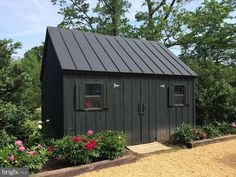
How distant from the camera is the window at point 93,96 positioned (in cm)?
834

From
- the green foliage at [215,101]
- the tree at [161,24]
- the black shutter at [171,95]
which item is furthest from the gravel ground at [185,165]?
the tree at [161,24]

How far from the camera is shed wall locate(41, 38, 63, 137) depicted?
840cm

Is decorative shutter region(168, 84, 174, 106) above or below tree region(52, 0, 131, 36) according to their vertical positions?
below

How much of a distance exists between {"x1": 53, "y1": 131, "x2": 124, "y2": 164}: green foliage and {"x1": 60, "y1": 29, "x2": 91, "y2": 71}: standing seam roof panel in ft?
7.21

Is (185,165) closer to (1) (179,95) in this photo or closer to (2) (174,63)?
(1) (179,95)

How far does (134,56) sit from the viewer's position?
10281mm

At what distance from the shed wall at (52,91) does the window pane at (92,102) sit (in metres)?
0.75

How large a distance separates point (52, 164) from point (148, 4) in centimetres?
2085

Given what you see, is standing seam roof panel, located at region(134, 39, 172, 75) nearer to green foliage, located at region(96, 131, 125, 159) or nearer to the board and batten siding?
the board and batten siding

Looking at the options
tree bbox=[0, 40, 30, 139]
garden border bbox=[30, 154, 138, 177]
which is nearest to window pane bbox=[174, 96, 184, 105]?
garden border bbox=[30, 154, 138, 177]

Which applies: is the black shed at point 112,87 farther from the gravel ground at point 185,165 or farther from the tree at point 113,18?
the tree at point 113,18

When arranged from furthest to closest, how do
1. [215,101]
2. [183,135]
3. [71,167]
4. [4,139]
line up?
[215,101]
[183,135]
[4,139]
[71,167]

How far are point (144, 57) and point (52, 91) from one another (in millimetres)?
3718

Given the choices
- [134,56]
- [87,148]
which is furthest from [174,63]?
[87,148]
